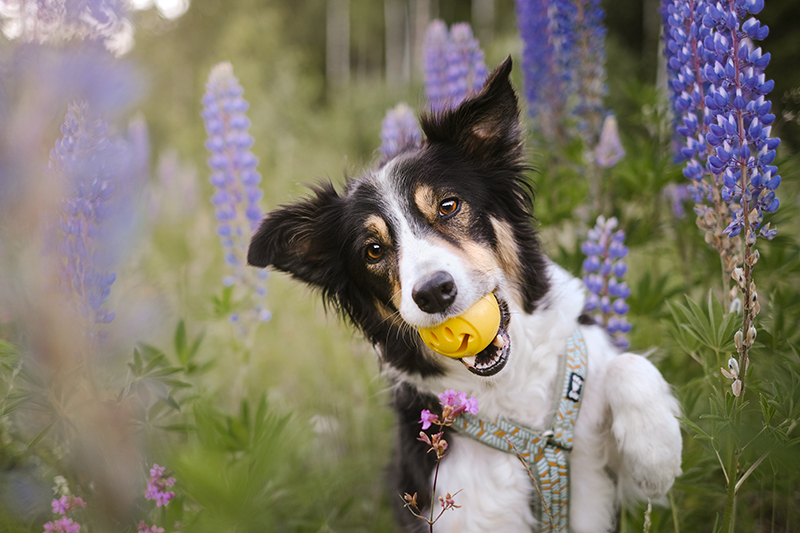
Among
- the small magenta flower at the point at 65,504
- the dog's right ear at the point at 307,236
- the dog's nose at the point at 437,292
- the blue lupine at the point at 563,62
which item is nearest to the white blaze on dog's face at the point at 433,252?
the dog's nose at the point at 437,292

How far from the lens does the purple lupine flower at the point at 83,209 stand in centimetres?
193

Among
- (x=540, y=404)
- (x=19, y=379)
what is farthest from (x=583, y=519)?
(x=19, y=379)

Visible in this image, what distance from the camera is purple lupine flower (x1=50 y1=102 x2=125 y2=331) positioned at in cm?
193

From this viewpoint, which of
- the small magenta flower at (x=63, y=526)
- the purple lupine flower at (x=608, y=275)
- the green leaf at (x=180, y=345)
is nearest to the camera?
the small magenta flower at (x=63, y=526)

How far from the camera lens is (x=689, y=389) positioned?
218 centimetres

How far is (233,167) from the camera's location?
3.02 m

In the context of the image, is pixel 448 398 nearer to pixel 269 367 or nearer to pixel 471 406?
pixel 471 406

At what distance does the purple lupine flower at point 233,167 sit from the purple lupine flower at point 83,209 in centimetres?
89

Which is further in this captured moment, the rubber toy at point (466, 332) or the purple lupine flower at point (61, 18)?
the purple lupine flower at point (61, 18)

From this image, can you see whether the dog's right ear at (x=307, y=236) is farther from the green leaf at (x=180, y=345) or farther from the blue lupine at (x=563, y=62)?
the blue lupine at (x=563, y=62)

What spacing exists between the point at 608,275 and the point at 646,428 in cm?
87

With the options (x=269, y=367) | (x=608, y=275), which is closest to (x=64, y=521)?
(x=608, y=275)

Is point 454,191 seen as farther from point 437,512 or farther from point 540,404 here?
point 437,512

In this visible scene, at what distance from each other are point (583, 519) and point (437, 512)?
1.88ft
